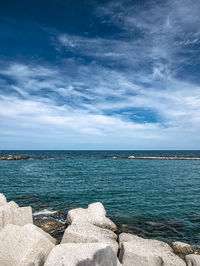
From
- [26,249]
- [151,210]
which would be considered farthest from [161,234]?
[26,249]

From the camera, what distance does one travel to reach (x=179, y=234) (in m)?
10.9

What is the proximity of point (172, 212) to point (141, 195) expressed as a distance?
15.4 ft

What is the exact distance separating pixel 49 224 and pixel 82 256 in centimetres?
718

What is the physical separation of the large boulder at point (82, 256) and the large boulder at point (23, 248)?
3.32 feet

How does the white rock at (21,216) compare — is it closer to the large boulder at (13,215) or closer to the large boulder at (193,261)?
A: the large boulder at (13,215)

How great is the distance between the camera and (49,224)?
1171cm

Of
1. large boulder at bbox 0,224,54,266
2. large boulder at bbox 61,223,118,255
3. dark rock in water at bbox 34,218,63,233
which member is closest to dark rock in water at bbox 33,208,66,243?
dark rock in water at bbox 34,218,63,233

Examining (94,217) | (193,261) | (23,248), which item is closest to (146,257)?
(193,261)

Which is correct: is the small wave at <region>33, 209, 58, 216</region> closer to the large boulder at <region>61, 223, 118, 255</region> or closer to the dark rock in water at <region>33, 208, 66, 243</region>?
the dark rock in water at <region>33, 208, 66, 243</region>

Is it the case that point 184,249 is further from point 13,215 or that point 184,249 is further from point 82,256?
point 13,215

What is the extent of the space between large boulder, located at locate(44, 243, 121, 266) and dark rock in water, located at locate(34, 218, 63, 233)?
19.7 ft

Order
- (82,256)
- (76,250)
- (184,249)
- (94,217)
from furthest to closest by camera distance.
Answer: (94,217) → (184,249) → (76,250) → (82,256)

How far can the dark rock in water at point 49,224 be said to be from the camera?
1122 cm

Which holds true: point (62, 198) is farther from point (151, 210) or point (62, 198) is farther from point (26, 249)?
point (26, 249)
